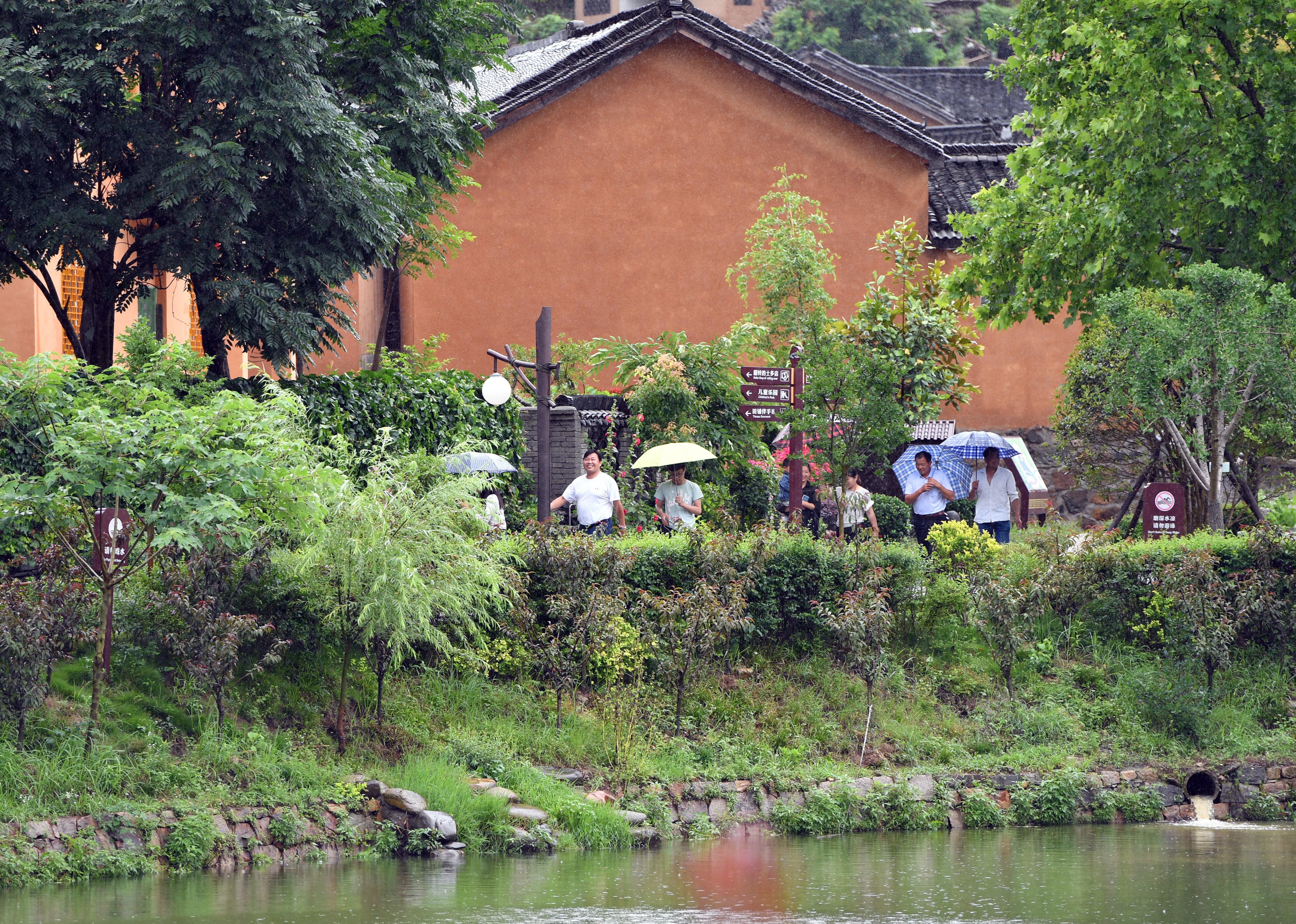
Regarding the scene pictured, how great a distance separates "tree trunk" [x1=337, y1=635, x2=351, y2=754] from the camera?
13812 mm

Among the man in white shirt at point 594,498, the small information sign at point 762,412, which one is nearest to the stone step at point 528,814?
the man in white shirt at point 594,498

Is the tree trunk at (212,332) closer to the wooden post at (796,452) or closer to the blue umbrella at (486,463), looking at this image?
the blue umbrella at (486,463)

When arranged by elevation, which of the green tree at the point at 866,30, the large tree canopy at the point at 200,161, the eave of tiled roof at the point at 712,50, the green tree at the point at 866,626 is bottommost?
the green tree at the point at 866,626

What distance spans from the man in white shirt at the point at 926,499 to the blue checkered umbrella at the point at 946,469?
924 mm

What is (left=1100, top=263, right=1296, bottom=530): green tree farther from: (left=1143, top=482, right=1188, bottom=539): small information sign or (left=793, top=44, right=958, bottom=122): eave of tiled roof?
(left=793, top=44, right=958, bottom=122): eave of tiled roof

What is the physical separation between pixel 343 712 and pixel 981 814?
19.3 feet

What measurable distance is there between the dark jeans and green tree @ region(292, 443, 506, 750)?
722 cm

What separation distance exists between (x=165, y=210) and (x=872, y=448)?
9073 millimetres

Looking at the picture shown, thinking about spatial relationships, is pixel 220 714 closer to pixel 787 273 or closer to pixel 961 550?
pixel 961 550

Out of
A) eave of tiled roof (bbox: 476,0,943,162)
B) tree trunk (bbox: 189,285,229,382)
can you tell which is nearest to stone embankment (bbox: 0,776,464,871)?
tree trunk (bbox: 189,285,229,382)

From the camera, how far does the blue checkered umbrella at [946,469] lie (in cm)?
2172

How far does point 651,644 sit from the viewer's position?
15.5 m

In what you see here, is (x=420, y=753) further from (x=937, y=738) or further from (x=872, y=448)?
(x=872, y=448)

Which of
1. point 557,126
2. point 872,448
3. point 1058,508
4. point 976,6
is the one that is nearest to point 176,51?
point 872,448
